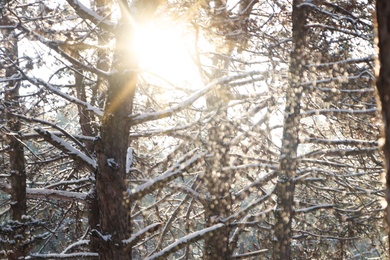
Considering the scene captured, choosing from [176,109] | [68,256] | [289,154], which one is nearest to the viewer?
[176,109]

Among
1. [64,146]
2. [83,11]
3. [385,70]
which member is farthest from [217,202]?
[385,70]

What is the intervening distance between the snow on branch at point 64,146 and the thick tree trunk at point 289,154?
343 cm

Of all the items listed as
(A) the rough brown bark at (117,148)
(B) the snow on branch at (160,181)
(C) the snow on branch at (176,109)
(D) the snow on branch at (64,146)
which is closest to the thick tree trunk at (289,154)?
(C) the snow on branch at (176,109)

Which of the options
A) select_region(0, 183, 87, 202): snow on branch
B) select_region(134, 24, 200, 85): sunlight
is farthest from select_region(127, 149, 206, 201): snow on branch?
select_region(0, 183, 87, 202): snow on branch

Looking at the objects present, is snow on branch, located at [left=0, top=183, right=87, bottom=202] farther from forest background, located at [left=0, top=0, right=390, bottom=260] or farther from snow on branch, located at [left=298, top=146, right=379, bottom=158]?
snow on branch, located at [left=298, top=146, right=379, bottom=158]

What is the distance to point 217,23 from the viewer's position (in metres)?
6.94

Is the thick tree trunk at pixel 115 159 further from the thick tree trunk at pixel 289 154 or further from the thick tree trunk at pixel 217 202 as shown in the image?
the thick tree trunk at pixel 289 154

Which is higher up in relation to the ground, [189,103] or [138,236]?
[189,103]

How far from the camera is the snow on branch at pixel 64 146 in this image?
5240 mm

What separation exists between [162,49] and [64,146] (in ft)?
6.44

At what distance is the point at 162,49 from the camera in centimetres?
580

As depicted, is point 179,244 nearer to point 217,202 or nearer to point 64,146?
point 64,146

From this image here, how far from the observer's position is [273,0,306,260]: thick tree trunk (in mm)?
7043

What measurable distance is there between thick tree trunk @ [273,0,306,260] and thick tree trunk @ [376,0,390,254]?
20.3 feet
